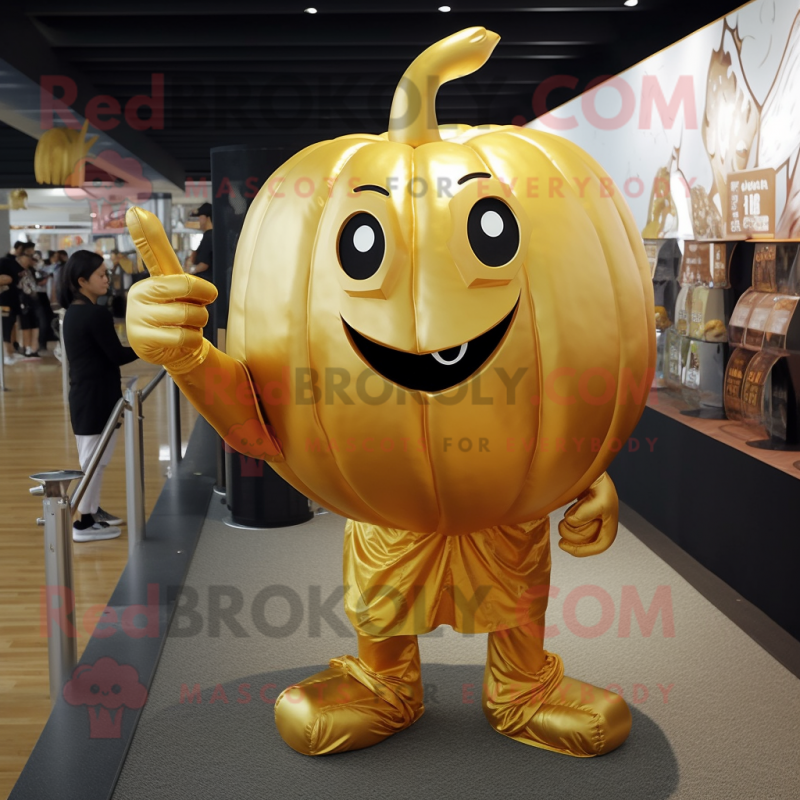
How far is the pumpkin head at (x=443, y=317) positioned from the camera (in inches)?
74.6

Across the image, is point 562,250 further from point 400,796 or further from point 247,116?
point 247,116

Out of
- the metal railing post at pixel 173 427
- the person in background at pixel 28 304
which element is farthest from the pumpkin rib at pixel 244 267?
the person in background at pixel 28 304

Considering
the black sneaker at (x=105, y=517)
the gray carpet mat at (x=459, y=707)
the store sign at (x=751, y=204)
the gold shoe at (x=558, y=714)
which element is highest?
the store sign at (x=751, y=204)

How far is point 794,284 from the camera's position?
12.0ft

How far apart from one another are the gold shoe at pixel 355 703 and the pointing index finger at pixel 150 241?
1.14 m

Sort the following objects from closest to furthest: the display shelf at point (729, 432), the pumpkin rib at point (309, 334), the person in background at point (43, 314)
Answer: the pumpkin rib at point (309, 334) → the display shelf at point (729, 432) → the person in background at point (43, 314)

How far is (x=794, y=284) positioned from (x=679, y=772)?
80.7 inches

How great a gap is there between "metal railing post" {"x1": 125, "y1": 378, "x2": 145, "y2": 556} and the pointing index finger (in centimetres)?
230

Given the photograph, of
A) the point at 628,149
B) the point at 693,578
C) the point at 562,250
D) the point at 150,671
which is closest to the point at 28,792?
the point at 150,671

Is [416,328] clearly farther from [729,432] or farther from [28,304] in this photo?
[28,304]

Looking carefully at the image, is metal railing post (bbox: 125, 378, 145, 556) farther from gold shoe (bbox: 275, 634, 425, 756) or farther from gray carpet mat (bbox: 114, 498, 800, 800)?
gold shoe (bbox: 275, 634, 425, 756)

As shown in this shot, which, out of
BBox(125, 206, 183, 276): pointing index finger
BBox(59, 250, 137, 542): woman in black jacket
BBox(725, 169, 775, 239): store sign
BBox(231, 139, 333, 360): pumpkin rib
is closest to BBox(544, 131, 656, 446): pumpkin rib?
BBox(231, 139, 333, 360): pumpkin rib

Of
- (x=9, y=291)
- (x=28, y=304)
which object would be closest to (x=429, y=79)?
(x=9, y=291)

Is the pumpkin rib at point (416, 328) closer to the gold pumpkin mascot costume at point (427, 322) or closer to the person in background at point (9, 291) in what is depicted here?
the gold pumpkin mascot costume at point (427, 322)
